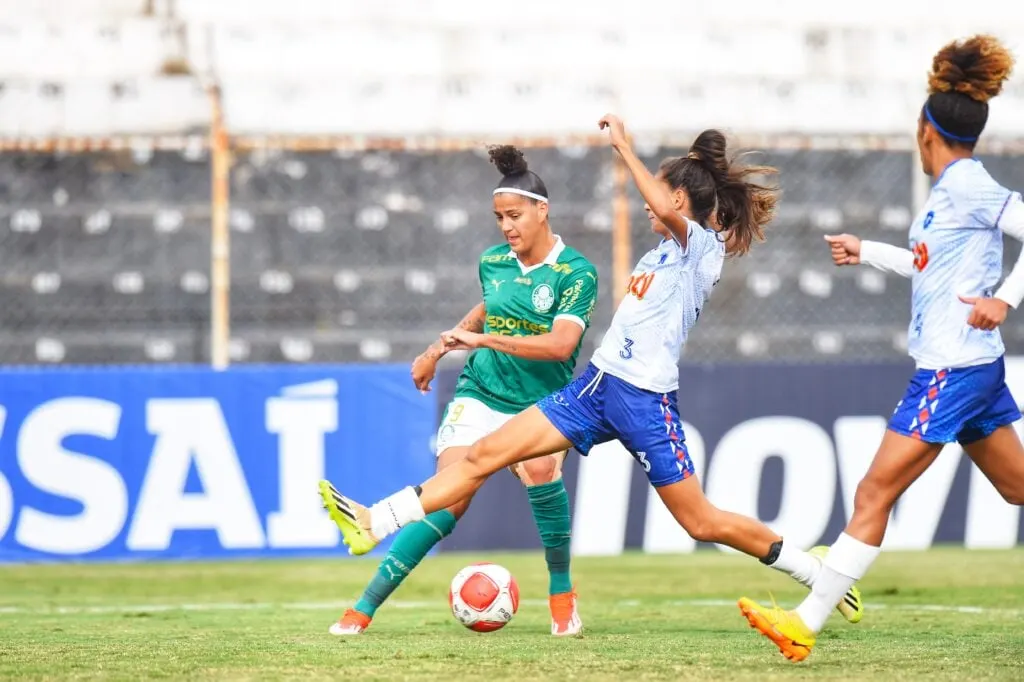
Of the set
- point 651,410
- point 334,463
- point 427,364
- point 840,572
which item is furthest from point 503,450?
point 334,463

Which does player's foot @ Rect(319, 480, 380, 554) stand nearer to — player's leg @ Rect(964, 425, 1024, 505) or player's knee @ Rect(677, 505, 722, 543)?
player's knee @ Rect(677, 505, 722, 543)

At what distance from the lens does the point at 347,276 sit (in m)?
13.7

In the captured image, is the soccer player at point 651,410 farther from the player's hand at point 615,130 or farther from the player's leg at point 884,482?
the player's leg at point 884,482

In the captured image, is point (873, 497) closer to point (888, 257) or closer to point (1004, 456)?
point (1004, 456)

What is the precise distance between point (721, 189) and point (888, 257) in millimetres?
755

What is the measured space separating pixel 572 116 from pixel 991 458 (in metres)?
8.34

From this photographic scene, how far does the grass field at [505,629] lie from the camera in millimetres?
5965

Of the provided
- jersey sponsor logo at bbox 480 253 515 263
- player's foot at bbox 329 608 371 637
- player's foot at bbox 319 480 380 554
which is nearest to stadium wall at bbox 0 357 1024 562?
player's foot at bbox 329 608 371 637

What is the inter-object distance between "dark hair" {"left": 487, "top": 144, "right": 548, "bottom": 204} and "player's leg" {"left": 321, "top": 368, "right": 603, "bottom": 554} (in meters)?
1.24

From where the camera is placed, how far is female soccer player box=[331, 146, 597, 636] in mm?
7523

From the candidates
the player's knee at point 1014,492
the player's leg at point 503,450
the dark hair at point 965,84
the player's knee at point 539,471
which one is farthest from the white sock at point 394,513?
the dark hair at point 965,84

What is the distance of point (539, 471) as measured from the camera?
7.70 metres

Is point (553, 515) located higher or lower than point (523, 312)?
lower

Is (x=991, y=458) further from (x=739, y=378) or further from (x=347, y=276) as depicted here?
(x=347, y=276)
